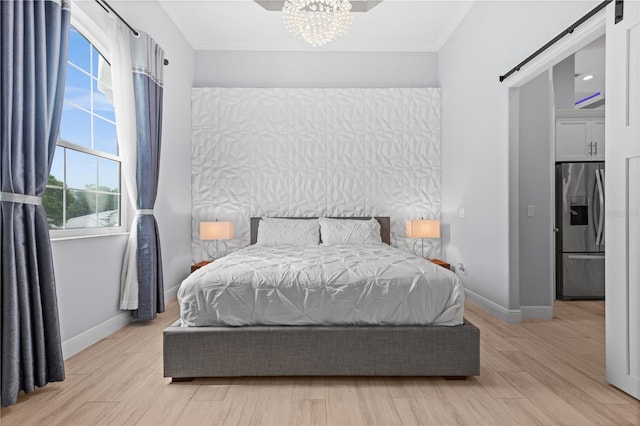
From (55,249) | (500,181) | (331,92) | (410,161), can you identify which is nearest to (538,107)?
(500,181)

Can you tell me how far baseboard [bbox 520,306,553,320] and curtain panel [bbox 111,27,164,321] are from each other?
3.33m

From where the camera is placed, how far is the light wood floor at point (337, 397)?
1.82 meters

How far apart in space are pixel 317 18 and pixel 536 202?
253 cm

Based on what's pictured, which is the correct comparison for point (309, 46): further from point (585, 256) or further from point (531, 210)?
point (585, 256)

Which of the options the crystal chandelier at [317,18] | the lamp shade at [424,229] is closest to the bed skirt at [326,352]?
the crystal chandelier at [317,18]

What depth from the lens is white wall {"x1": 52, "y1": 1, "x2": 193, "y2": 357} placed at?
8.61ft

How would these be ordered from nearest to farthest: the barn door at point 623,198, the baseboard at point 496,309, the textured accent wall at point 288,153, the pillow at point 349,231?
1. the barn door at point 623,198
2. the baseboard at point 496,309
3. the pillow at point 349,231
4. the textured accent wall at point 288,153

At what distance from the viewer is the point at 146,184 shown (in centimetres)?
342

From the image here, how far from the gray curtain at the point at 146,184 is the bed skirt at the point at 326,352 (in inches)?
51.8

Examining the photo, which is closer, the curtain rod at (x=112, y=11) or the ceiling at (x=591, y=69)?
the curtain rod at (x=112, y=11)

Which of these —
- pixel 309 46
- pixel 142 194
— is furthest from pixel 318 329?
pixel 309 46

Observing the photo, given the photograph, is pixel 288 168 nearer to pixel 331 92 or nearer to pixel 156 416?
pixel 331 92

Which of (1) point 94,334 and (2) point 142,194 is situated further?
(2) point 142,194

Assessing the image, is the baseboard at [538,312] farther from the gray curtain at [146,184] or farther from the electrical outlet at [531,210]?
the gray curtain at [146,184]
